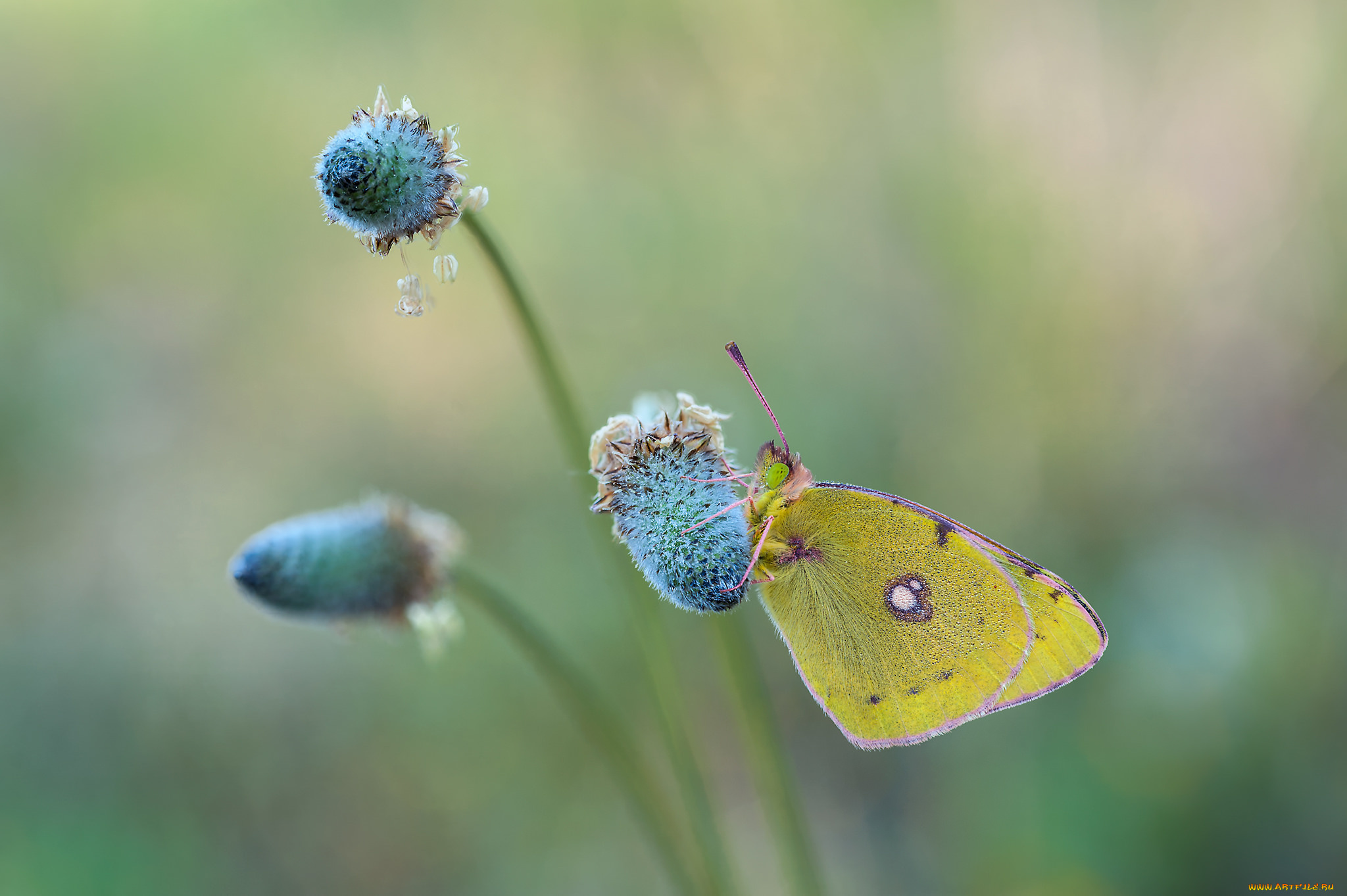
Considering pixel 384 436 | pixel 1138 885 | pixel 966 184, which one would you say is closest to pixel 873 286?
pixel 966 184

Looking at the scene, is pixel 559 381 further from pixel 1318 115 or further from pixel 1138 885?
pixel 1318 115

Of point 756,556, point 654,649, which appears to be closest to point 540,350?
point 756,556

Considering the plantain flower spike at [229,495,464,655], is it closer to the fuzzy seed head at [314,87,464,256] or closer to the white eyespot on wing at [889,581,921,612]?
the fuzzy seed head at [314,87,464,256]

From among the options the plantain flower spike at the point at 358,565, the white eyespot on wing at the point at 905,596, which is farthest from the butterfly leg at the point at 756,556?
the plantain flower spike at the point at 358,565

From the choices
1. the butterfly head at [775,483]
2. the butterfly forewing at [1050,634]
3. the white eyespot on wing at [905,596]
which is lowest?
the butterfly forewing at [1050,634]

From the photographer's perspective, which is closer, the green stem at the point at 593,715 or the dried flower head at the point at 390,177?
the dried flower head at the point at 390,177

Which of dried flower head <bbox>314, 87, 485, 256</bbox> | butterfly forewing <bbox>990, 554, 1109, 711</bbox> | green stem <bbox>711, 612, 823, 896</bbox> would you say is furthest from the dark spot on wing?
dried flower head <bbox>314, 87, 485, 256</bbox>

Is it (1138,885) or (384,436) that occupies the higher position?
(384,436)

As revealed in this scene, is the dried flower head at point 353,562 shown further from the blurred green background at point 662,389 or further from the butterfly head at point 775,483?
the blurred green background at point 662,389
